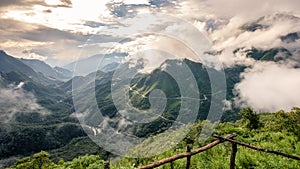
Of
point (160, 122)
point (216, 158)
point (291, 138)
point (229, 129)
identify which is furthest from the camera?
point (160, 122)

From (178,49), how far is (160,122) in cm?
17767

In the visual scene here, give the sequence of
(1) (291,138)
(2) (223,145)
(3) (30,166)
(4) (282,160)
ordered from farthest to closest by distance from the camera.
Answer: (3) (30,166)
(1) (291,138)
(2) (223,145)
(4) (282,160)

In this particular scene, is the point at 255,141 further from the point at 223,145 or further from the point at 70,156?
the point at 70,156

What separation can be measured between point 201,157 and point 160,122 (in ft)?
597

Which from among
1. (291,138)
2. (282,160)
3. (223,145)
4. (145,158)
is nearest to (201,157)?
(223,145)

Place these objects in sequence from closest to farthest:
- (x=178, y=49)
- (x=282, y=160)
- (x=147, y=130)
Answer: (x=282, y=160) < (x=178, y=49) < (x=147, y=130)

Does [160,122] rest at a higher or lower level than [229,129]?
lower

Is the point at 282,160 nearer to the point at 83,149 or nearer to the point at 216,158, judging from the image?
the point at 216,158

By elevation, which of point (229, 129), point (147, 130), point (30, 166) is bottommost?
point (147, 130)

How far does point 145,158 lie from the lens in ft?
49.2

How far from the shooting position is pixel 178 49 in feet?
52.7

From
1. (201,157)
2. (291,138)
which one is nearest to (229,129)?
(291,138)

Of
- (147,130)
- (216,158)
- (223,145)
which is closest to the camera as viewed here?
(216,158)

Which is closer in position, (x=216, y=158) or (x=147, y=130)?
(x=216, y=158)
